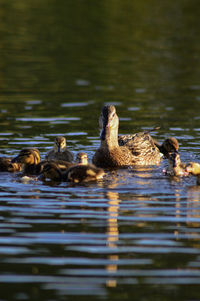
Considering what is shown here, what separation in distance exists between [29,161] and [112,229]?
3.04 m

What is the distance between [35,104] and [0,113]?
1.18m

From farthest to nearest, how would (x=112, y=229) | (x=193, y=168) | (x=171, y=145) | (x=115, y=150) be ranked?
(x=171, y=145) → (x=115, y=150) → (x=193, y=168) → (x=112, y=229)

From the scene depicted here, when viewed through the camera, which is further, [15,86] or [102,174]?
[15,86]

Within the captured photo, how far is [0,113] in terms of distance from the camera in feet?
46.8

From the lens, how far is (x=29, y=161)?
997 centimetres

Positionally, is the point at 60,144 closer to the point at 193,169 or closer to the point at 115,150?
the point at 115,150

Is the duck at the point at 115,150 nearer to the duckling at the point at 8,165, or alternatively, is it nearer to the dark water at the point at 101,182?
the dark water at the point at 101,182

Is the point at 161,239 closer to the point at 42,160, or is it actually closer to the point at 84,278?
the point at 84,278

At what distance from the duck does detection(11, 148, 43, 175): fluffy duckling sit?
3.76 feet

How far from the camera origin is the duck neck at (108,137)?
10698mm

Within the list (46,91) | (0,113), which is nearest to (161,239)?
(0,113)

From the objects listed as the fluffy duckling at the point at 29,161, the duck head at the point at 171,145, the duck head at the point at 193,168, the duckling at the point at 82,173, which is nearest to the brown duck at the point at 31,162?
the fluffy duckling at the point at 29,161

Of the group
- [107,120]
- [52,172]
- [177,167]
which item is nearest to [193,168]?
[177,167]

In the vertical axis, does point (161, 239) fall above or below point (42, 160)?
below
